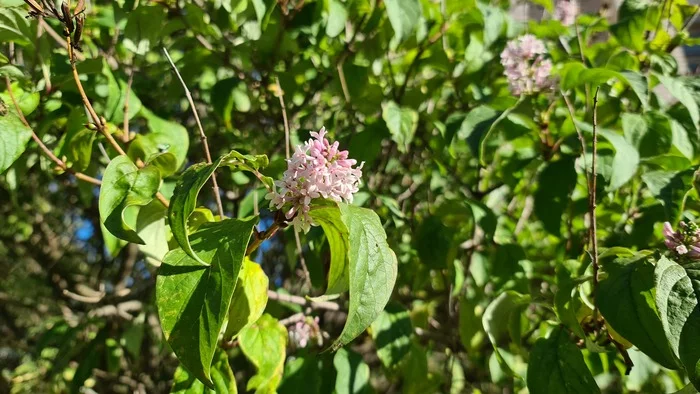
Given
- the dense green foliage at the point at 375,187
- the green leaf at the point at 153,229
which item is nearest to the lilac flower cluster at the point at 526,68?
the dense green foliage at the point at 375,187

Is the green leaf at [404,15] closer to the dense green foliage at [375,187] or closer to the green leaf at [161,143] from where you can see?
the dense green foliage at [375,187]

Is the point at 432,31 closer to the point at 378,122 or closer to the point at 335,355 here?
the point at 378,122

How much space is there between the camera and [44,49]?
3.54 ft

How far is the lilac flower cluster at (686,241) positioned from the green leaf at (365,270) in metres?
0.46

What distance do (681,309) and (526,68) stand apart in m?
0.81

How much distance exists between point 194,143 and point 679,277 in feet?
4.82

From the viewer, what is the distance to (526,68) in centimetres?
135

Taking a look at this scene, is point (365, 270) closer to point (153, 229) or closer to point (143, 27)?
point (153, 229)

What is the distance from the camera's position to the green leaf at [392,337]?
1168mm

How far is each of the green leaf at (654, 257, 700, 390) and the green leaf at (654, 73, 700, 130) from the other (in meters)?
0.50

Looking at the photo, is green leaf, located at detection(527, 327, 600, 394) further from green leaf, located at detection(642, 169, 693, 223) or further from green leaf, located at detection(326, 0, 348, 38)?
green leaf, located at detection(326, 0, 348, 38)

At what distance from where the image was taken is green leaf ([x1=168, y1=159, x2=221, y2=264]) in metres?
0.60

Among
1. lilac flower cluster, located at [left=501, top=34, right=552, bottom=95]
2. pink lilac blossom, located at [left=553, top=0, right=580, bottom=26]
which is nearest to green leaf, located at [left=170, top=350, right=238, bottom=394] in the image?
lilac flower cluster, located at [left=501, top=34, right=552, bottom=95]

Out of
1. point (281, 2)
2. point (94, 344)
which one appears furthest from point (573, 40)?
point (94, 344)
